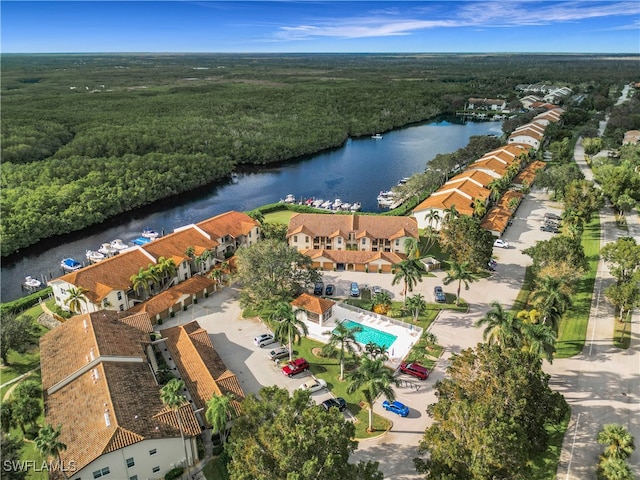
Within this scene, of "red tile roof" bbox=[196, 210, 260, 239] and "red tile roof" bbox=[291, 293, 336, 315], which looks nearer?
"red tile roof" bbox=[291, 293, 336, 315]

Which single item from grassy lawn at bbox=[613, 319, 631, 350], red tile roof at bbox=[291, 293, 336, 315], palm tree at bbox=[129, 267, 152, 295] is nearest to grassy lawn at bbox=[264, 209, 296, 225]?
red tile roof at bbox=[291, 293, 336, 315]

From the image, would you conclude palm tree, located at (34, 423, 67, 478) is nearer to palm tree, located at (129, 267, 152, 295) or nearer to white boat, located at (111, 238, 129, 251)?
palm tree, located at (129, 267, 152, 295)

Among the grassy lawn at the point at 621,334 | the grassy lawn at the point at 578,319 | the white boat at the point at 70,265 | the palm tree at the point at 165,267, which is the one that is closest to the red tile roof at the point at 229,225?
the palm tree at the point at 165,267

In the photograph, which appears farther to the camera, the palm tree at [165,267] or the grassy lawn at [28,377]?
the palm tree at [165,267]

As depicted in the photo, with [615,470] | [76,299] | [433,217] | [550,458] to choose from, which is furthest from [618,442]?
[76,299]

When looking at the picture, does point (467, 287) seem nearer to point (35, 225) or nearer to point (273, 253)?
point (273, 253)

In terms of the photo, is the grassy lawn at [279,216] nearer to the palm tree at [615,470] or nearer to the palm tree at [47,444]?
the palm tree at [47,444]
